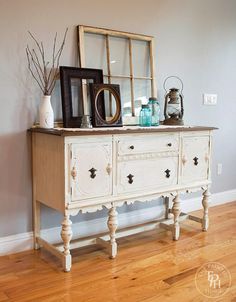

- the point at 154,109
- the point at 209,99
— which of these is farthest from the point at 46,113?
the point at 209,99

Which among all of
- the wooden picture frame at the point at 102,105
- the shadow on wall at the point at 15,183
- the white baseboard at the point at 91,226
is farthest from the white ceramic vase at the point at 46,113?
the white baseboard at the point at 91,226

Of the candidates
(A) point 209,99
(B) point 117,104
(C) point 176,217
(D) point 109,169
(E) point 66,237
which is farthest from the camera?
(A) point 209,99

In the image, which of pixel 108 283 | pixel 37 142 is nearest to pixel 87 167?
pixel 37 142

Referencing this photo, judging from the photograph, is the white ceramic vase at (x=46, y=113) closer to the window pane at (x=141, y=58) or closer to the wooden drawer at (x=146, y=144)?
the wooden drawer at (x=146, y=144)

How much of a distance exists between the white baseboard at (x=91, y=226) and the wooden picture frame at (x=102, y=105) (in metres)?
0.82

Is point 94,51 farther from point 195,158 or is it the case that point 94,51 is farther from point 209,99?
point 209,99

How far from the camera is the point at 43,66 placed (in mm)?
2605

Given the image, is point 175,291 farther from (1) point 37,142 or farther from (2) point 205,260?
(1) point 37,142

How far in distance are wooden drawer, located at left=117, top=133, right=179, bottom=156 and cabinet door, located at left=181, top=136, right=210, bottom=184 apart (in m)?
0.12

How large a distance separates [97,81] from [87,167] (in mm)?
748

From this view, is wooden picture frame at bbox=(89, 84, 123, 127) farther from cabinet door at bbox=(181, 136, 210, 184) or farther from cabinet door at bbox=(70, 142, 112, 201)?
cabinet door at bbox=(181, 136, 210, 184)

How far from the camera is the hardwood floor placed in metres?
2.04

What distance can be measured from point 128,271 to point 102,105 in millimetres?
1189

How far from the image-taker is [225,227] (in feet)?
10.5
